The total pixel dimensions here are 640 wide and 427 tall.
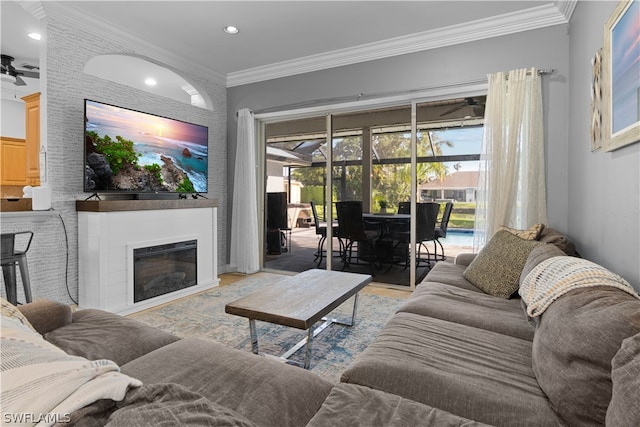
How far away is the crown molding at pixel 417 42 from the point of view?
315 cm

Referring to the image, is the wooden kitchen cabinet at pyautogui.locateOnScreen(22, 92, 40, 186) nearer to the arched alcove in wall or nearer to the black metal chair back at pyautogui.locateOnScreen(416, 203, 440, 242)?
the arched alcove in wall

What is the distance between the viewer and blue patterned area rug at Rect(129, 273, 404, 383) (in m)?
2.32

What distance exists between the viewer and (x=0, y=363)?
0.70 meters

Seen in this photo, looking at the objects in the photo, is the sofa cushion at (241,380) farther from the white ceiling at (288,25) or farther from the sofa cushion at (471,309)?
the white ceiling at (288,25)

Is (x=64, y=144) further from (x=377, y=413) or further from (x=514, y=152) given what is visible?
(x=514, y=152)

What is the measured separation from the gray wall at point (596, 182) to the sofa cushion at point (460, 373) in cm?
77

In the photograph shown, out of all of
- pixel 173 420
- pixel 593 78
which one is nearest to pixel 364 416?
pixel 173 420

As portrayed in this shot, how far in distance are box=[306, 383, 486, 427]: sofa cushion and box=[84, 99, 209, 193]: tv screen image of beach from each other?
315cm

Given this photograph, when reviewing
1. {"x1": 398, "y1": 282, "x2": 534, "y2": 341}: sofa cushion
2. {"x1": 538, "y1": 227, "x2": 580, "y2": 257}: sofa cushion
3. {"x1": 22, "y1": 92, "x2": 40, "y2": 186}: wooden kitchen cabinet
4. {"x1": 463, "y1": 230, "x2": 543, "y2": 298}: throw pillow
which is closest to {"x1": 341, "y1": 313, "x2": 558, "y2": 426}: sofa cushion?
{"x1": 398, "y1": 282, "x2": 534, "y2": 341}: sofa cushion

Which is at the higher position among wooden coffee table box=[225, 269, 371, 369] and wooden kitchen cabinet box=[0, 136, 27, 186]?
wooden kitchen cabinet box=[0, 136, 27, 186]

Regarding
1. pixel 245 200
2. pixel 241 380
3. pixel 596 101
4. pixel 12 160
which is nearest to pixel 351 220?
pixel 245 200

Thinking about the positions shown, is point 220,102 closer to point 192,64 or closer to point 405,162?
point 192,64

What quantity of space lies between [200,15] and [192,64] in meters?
1.17
